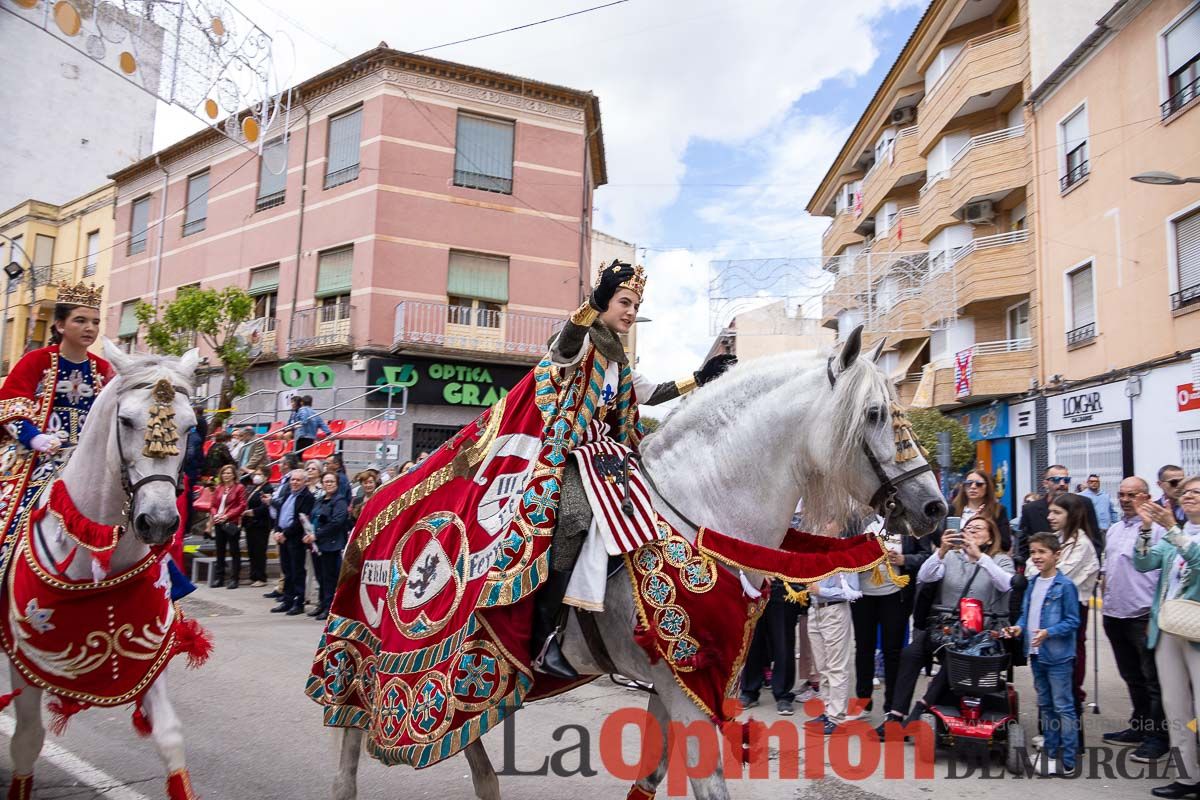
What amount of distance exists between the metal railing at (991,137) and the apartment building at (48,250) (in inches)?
1153

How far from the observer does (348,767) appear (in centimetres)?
389

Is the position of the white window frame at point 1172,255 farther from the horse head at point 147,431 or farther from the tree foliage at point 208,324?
the tree foliage at point 208,324

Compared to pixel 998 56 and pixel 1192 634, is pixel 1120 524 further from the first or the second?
pixel 998 56

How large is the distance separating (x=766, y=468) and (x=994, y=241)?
19.5 m

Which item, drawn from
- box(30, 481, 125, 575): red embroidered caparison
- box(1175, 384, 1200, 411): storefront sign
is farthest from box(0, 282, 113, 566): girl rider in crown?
box(1175, 384, 1200, 411): storefront sign

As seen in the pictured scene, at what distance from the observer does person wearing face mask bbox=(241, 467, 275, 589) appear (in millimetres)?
12656

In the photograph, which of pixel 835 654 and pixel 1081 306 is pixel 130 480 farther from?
pixel 1081 306

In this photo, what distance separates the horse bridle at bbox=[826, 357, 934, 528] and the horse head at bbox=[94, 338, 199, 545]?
2.79 metres

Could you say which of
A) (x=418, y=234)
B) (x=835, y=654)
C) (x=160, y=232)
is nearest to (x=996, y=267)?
(x=418, y=234)

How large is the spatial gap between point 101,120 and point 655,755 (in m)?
32.5

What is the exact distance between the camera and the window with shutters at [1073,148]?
1662cm

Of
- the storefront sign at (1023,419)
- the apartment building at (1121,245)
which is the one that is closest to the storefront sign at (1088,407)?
the apartment building at (1121,245)

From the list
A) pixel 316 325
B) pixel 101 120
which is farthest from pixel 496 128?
pixel 101 120

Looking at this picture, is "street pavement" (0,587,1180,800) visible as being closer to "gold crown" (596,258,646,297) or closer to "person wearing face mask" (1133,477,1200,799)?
"person wearing face mask" (1133,477,1200,799)
